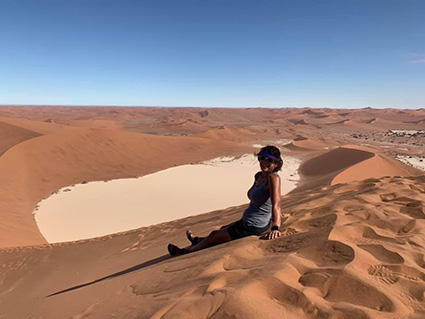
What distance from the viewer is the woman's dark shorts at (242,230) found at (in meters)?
3.37

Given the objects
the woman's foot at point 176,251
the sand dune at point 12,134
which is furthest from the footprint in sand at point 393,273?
the sand dune at point 12,134

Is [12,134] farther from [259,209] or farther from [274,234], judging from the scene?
[274,234]

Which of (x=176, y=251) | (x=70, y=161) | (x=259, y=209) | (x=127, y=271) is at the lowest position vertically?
(x=70, y=161)

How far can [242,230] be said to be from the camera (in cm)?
341

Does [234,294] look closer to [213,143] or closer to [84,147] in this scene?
[84,147]

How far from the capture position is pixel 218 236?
3.52 metres

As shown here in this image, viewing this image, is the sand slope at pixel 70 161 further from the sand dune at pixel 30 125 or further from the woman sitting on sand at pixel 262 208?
the sand dune at pixel 30 125

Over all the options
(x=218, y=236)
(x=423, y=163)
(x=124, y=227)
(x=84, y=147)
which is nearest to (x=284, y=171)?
(x=423, y=163)

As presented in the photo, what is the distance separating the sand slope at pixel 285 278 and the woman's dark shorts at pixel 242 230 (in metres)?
0.14

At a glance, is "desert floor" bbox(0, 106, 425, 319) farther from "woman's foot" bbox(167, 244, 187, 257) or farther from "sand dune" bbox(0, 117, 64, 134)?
"sand dune" bbox(0, 117, 64, 134)

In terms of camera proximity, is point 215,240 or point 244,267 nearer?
point 244,267

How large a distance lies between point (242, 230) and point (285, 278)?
50.8 inches

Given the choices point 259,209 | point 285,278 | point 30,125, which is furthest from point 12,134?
point 285,278

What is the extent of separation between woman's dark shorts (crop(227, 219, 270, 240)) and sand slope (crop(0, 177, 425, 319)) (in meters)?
0.14
